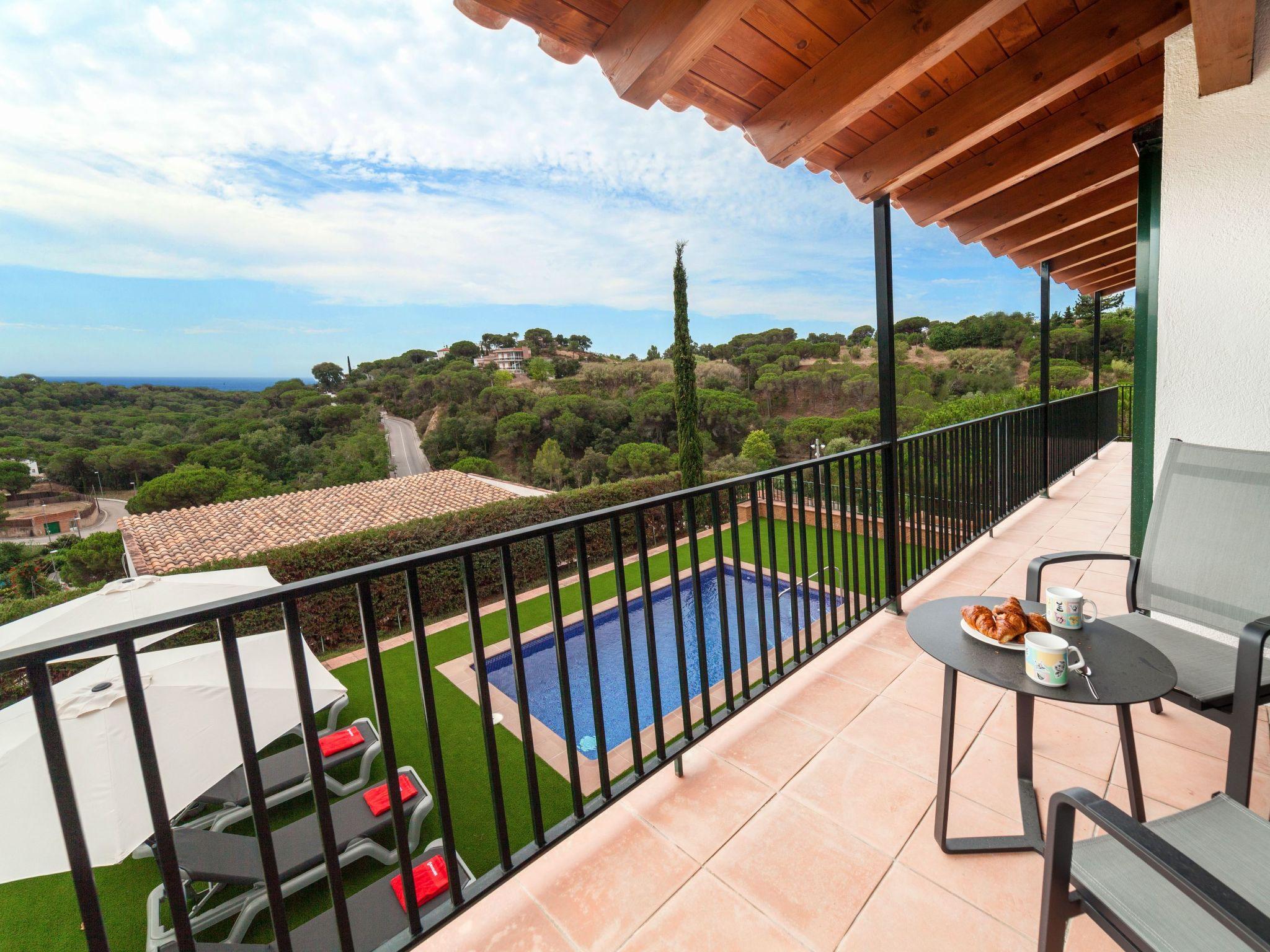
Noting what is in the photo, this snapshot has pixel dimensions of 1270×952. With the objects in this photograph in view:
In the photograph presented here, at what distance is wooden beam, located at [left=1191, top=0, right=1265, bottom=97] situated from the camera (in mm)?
1669

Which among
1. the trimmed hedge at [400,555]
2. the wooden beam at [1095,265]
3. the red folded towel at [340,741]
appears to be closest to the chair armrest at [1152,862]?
the red folded towel at [340,741]

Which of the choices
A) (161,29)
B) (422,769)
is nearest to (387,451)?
(161,29)

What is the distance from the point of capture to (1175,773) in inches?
72.0

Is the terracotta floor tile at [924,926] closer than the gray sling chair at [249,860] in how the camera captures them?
Yes

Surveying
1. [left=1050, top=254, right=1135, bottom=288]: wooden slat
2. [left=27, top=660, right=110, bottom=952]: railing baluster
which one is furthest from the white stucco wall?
[left=1050, top=254, right=1135, bottom=288]: wooden slat

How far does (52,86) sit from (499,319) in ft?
89.9

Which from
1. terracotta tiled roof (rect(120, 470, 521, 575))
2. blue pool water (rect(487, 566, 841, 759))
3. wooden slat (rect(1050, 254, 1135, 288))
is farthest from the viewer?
terracotta tiled roof (rect(120, 470, 521, 575))

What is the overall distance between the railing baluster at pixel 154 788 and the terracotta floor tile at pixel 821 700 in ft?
6.28

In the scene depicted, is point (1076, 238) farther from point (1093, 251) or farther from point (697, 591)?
point (697, 591)

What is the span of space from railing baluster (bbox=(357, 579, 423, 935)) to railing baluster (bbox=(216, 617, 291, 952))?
207 millimetres

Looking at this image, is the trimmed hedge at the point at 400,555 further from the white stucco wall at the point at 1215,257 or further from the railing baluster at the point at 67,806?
the railing baluster at the point at 67,806

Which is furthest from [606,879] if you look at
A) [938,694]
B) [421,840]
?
[421,840]

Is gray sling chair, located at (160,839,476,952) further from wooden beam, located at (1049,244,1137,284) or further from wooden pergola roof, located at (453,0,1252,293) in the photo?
wooden beam, located at (1049,244,1137,284)

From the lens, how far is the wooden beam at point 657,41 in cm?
148
